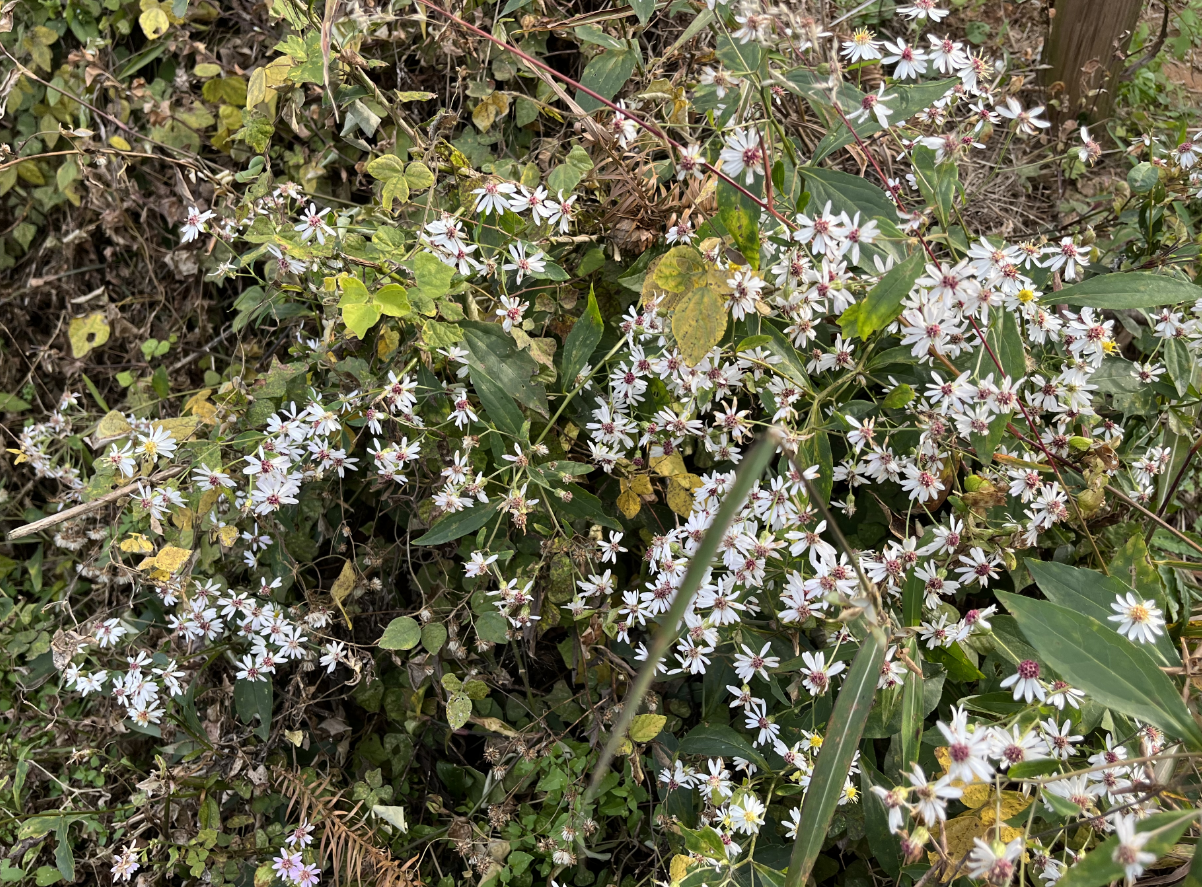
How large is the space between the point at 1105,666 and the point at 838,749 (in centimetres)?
36

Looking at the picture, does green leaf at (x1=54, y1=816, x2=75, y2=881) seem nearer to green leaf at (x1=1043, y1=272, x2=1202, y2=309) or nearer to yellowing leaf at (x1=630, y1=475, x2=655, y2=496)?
yellowing leaf at (x1=630, y1=475, x2=655, y2=496)

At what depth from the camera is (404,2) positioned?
1.97m

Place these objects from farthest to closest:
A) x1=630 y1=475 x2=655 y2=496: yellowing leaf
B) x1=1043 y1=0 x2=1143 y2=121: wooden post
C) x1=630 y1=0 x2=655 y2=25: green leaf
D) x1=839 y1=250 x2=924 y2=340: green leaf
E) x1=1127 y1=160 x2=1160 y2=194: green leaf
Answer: x1=1043 y1=0 x2=1143 y2=121: wooden post < x1=1127 y1=160 x2=1160 y2=194: green leaf < x1=630 y1=475 x2=655 y2=496: yellowing leaf < x1=630 y1=0 x2=655 y2=25: green leaf < x1=839 y1=250 x2=924 y2=340: green leaf

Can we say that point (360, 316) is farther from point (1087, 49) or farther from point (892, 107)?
point (1087, 49)

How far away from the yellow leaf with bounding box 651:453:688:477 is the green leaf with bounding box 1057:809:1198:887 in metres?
0.83

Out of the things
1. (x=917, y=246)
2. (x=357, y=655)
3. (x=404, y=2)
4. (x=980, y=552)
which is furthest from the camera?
(x=404, y=2)

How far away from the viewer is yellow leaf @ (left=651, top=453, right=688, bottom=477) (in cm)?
153

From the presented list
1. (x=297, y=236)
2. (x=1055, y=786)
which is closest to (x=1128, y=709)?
(x=1055, y=786)

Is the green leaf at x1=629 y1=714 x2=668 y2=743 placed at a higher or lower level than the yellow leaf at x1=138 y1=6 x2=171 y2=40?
lower

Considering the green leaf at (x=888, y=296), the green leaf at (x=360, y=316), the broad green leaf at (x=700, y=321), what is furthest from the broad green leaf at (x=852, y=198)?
the green leaf at (x=360, y=316)

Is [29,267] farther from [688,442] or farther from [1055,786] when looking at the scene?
[1055,786]

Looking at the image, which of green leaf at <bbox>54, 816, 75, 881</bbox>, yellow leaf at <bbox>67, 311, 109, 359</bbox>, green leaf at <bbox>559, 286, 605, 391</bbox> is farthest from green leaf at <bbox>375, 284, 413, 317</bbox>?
yellow leaf at <bbox>67, 311, 109, 359</bbox>

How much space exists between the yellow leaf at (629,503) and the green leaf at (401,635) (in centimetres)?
45

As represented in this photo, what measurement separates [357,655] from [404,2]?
1499 millimetres
